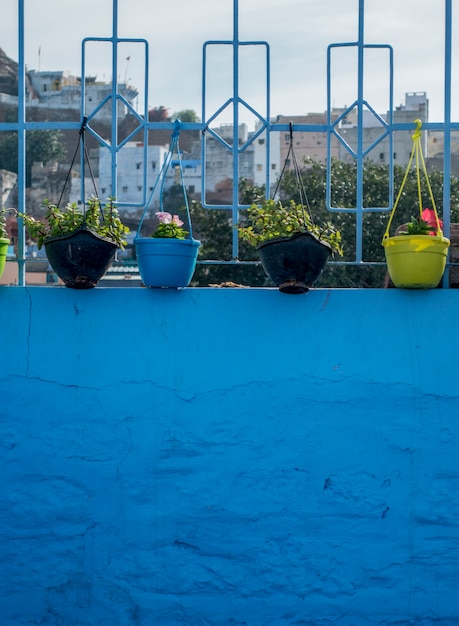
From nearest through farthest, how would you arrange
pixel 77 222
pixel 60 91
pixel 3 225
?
1. pixel 77 222
2. pixel 3 225
3. pixel 60 91

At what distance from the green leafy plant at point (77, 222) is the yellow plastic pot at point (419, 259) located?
3.38 feet

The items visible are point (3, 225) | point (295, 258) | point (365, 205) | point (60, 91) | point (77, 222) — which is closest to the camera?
point (295, 258)

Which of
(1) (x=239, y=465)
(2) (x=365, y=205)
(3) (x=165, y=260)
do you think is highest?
(2) (x=365, y=205)

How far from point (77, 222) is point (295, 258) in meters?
0.82

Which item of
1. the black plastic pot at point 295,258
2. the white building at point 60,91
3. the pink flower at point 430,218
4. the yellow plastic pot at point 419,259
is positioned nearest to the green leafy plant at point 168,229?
the black plastic pot at point 295,258

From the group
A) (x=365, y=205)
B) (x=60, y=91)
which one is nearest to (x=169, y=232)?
(x=365, y=205)

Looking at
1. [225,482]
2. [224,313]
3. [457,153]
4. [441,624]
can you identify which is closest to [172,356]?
[224,313]

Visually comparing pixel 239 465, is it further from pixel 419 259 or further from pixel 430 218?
pixel 430 218

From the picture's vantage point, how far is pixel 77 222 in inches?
121

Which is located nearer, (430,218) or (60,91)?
(430,218)

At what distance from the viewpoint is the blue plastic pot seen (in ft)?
9.93

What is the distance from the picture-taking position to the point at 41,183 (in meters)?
47.6

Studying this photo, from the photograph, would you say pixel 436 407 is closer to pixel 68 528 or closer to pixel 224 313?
pixel 224 313

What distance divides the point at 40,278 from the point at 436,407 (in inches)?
1239
